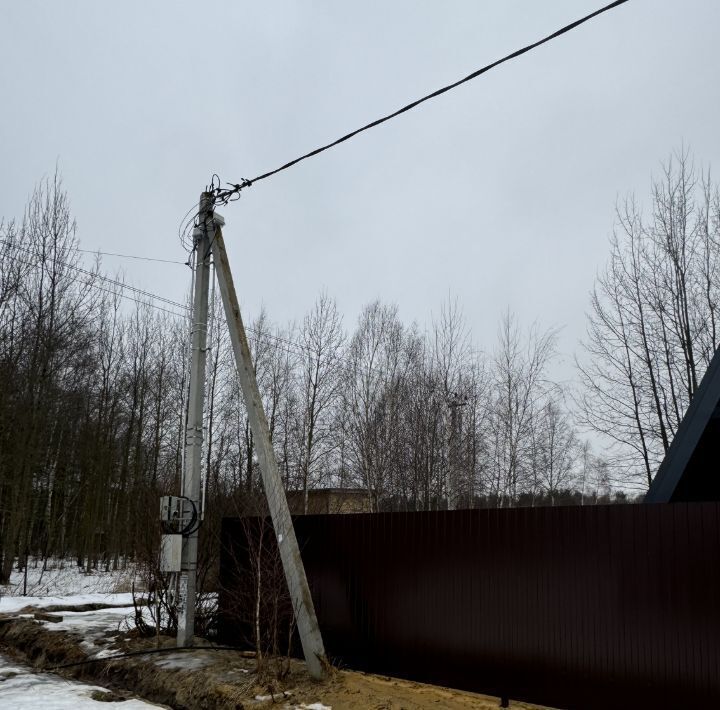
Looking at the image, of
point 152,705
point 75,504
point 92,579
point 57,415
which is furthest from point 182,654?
point 75,504

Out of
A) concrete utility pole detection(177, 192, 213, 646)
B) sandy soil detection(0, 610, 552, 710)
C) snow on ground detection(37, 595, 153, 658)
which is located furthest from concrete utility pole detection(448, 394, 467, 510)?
sandy soil detection(0, 610, 552, 710)

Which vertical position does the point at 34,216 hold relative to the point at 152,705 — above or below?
above

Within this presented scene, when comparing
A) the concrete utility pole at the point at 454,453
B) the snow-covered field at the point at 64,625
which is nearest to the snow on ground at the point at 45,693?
the snow-covered field at the point at 64,625

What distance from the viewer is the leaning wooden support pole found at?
21.8ft

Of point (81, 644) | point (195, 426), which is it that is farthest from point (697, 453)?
point (81, 644)

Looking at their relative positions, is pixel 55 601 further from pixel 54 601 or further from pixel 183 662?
pixel 183 662

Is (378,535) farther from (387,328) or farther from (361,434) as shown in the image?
(387,328)

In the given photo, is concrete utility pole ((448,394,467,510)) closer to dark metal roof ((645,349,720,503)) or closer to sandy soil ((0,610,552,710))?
dark metal roof ((645,349,720,503))

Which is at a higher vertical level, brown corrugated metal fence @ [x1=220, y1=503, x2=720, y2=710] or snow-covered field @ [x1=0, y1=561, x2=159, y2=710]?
brown corrugated metal fence @ [x1=220, y1=503, x2=720, y2=710]

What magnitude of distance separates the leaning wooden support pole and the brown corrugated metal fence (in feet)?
2.59

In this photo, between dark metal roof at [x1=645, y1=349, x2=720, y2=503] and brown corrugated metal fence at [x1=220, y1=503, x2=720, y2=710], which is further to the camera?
dark metal roof at [x1=645, y1=349, x2=720, y2=503]

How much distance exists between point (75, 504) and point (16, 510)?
8517mm

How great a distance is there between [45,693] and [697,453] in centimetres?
739

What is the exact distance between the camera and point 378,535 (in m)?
7.26
